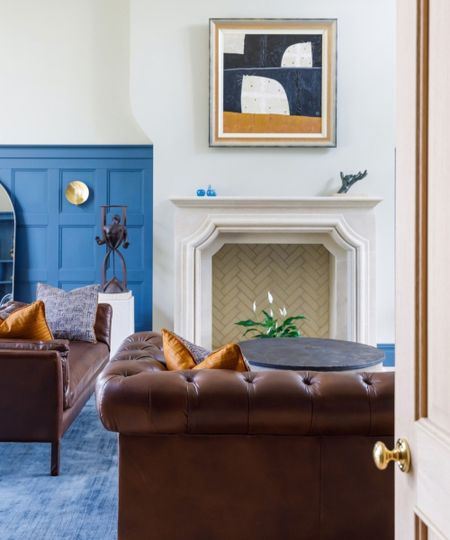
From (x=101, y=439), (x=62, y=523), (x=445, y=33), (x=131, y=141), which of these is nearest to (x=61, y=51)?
(x=131, y=141)

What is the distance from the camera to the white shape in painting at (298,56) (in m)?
5.18

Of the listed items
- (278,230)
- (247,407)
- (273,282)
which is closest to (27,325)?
(247,407)

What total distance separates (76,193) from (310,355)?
343cm

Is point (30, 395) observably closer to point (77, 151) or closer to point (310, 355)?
point (310, 355)

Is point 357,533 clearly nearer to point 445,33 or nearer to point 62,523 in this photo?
point 62,523

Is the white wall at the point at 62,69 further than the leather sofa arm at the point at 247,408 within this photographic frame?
Yes

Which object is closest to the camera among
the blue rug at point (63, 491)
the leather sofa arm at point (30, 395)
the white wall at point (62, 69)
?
the blue rug at point (63, 491)

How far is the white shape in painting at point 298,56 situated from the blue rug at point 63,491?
11.9 feet

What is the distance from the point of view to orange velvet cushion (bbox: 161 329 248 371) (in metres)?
2.03

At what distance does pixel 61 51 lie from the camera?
564 centimetres

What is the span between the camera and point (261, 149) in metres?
A: 5.25

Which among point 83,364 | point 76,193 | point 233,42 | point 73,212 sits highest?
point 233,42

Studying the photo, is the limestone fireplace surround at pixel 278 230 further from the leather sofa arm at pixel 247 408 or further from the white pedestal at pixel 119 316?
the leather sofa arm at pixel 247 408

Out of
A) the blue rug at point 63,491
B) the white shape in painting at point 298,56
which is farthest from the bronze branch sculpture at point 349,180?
the blue rug at point 63,491
